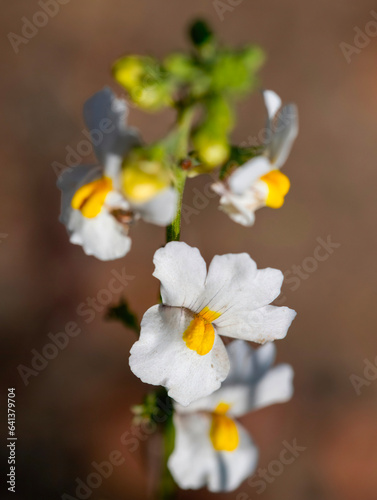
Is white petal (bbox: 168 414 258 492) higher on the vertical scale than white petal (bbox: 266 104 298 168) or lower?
lower

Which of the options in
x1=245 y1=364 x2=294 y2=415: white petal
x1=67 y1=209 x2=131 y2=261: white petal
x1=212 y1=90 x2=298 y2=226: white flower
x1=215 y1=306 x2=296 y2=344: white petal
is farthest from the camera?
x1=245 y1=364 x2=294 y2=415: white petal

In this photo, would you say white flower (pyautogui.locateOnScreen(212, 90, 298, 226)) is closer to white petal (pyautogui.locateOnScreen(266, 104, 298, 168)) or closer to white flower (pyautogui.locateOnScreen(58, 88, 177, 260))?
white petal (pyautogui.locateOnScreen(266, 104, 298, 168))

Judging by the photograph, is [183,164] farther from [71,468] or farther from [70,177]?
[71,468]

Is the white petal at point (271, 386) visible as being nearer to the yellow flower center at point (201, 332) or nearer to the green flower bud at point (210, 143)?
the yellow flower center at point (201, 332)

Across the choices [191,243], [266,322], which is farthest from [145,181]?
[191,243]

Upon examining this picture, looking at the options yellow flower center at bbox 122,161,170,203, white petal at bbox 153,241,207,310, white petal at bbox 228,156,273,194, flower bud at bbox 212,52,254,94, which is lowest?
white petal at bbox 153,241,207,310

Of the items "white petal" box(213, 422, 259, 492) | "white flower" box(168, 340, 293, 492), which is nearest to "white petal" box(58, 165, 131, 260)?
"white flower" box(168, 340, 293, 492)

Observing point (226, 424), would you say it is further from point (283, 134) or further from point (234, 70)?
point (234, 70)
